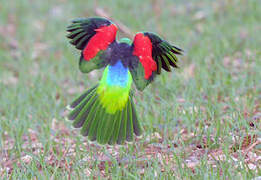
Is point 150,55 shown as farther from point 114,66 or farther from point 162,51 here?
point 114,66

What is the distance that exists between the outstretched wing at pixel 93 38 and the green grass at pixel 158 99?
41 centimetres

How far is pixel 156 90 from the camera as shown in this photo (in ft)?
14.8

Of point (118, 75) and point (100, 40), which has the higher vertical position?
point (100, 40)

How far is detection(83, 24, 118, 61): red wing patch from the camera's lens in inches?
120

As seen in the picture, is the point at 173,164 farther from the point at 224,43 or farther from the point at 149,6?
the point at 149,6

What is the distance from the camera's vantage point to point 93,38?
10.1ft

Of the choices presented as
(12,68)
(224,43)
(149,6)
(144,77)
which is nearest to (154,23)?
(149,6)

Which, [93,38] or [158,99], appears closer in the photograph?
[93,38]

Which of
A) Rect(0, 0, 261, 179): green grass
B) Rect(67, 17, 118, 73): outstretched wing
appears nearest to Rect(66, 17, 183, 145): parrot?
Rect(67, 17, 118, 73): outstretched wing

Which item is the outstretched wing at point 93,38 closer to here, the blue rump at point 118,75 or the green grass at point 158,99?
the blue rump at point 118,75

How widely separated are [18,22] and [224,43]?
3.45 m

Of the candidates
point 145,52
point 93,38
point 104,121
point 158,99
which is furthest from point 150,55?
point 158,99

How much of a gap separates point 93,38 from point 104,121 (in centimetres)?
57

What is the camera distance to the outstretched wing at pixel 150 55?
2998 mm
